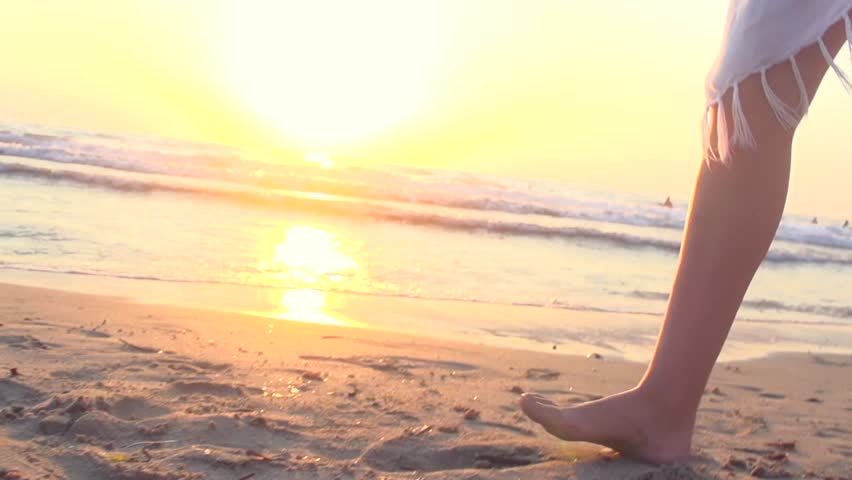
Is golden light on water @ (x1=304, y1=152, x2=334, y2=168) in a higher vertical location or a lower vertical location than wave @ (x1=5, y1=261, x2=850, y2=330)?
higher

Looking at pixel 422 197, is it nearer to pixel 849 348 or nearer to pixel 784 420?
pixel 849 348

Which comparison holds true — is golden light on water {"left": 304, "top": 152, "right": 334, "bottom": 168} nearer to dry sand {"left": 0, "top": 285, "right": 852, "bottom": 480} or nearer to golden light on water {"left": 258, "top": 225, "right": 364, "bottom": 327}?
golden light on water {"left": 258, "top": 225, "right": 364, "bottom": 327}

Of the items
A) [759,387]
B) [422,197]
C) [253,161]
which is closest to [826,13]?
[759,387]

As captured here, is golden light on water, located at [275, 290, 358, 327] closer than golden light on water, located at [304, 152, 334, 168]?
Yes

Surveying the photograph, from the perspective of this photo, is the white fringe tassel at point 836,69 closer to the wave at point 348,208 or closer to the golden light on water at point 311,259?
the golden light on water at point 311,259

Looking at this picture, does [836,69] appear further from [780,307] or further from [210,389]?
[780,307]

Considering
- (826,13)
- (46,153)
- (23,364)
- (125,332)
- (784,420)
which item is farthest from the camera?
(46,153)

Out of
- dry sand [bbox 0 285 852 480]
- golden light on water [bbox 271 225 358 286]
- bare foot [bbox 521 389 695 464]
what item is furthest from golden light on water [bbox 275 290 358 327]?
bare foot [bbox 521 389 695 464]

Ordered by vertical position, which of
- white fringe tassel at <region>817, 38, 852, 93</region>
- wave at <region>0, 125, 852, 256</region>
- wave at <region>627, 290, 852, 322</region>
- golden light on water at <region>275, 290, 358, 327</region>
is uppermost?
wave at <region>0, 125, 852, 256</region>

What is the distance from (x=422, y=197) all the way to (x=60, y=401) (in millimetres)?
12242

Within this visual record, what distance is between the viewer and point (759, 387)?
3037 millimetres

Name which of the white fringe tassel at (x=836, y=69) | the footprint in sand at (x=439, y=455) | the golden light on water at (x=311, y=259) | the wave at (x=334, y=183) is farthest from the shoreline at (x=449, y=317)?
the wave at (x=334, y=183)

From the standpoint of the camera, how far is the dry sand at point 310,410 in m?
1.57

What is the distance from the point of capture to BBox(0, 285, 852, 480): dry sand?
1.57 m
